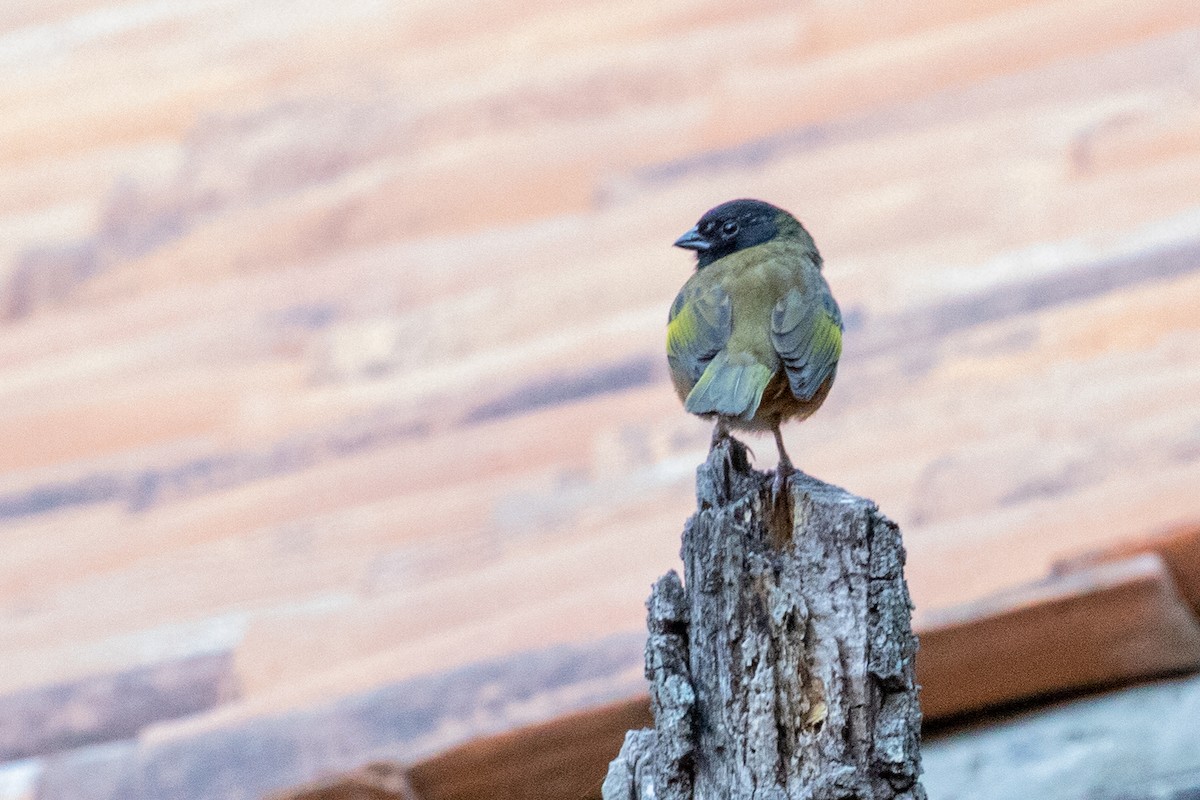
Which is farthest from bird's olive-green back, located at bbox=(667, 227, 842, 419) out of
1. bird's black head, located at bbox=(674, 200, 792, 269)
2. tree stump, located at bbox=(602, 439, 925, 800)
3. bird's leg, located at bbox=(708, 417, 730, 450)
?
tree stump, located at bbox=(602, 439, 925, 800)

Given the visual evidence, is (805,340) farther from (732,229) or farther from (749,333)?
(732,229)

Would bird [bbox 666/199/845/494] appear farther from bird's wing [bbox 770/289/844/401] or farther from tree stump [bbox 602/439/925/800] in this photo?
tree stump [bbox 602/439/925/800]

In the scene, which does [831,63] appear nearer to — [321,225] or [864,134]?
[864,134]

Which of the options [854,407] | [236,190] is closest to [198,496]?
[236,190]

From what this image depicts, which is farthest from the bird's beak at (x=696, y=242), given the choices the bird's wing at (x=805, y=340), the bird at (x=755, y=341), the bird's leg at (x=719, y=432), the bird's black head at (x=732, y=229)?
the bird's leg at (x=719, y=432)

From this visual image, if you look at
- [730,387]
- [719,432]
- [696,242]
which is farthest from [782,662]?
[696,242]

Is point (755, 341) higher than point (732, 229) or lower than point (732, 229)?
lower
